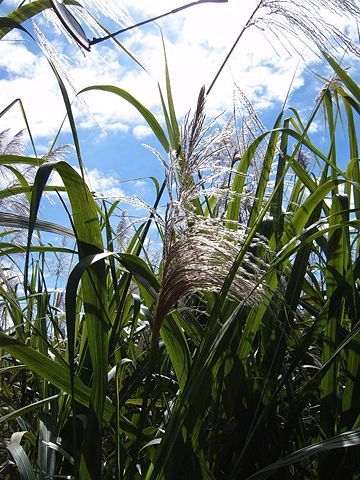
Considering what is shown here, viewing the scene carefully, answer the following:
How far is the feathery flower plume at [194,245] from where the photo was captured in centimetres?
84

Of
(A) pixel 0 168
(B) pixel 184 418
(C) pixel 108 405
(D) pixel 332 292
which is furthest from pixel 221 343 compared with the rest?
(A) pixel 0 168

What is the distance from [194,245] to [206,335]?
0.50 ft

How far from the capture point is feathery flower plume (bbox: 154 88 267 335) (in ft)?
2.75

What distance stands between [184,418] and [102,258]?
270 millimetres

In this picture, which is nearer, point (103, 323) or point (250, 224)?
point (103, 323)

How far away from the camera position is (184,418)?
0.88 metres

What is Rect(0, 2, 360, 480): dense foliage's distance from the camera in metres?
0.86

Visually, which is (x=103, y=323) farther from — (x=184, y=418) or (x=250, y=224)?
(x=250, y=224)

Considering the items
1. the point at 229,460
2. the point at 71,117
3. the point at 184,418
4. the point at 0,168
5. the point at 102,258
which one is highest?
the point at 0,168

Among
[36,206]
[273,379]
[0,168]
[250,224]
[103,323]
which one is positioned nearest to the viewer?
[36,206]

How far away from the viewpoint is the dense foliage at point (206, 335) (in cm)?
86

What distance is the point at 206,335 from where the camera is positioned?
90 centimetres

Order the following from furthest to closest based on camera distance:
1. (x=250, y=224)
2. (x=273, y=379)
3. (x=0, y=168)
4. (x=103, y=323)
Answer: (x=0, y=168), (x=250, y=224), (x=273, y=379), (x=103, y=323)

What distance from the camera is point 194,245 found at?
0.83 meters
